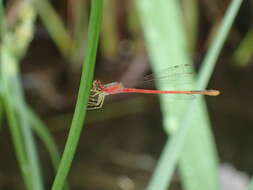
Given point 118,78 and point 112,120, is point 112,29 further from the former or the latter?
point 112,120

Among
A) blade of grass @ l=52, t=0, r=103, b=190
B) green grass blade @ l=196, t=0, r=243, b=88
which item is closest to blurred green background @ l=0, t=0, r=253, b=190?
green grass blade @ l=196, t=0, r=243, b=88

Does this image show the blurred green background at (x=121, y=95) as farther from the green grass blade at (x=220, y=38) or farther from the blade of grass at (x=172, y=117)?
the green grass blade at (x=220, y=38)

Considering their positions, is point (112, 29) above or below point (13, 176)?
above

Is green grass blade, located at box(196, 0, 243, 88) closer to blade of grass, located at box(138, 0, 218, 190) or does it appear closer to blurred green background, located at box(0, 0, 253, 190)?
blade of grass, located at box(138, 0, 218, 190)

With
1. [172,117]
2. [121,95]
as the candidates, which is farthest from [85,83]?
[121,95]

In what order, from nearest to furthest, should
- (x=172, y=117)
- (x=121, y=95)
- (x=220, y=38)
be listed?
1. (x=220, y=38)
2. (x=172, y=117)
3. (x=121, y=95)

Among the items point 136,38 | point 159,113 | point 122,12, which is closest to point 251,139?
point 159,113

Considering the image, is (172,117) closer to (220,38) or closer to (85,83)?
(220,38)
